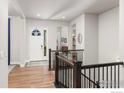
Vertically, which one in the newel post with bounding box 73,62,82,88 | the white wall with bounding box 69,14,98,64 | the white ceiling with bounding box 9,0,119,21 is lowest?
the newel post with bounding box 73,62,82,88

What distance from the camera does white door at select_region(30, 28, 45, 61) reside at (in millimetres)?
9336

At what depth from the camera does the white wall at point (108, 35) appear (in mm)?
5402

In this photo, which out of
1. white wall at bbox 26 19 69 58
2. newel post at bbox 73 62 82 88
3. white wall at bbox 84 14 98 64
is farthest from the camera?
white wall at bbox 26 19 69 58

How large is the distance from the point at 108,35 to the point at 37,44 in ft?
16.6

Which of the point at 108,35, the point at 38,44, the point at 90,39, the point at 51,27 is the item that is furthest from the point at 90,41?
the point at 38,44

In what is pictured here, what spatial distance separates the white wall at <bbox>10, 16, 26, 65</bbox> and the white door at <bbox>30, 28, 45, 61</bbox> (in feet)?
5.87

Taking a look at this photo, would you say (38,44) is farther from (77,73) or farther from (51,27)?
(77,73)

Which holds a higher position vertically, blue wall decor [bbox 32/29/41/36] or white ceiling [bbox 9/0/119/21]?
white ceiling [bbox 9/0/119/21]

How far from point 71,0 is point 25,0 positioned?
148 centimetres

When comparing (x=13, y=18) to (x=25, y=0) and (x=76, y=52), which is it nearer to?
(x=25, y=0)

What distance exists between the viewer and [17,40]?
7430 millimetres

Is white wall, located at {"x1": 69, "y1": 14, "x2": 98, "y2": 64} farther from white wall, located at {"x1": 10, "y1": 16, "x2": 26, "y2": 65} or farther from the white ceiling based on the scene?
white wall, located at {"x1": 10, "y1": 16, "x2": 26, "y2": 65}

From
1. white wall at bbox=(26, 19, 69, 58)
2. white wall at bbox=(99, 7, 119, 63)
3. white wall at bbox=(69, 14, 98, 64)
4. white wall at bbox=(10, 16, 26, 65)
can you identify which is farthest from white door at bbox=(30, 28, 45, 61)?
white wall at bbox=(99, 7, 119, 63)

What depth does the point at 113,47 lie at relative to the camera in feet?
18.1
